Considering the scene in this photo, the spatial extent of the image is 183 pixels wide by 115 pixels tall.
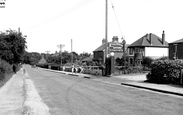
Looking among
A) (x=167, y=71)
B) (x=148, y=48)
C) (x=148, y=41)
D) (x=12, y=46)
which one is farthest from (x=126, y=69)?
(x=148, y=41)

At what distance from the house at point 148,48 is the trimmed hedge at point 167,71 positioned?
132 ft

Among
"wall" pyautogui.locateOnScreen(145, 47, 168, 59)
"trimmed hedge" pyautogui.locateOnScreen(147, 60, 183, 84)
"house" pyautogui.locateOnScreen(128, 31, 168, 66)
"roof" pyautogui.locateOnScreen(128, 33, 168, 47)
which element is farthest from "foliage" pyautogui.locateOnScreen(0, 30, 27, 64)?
"wall" pyautogui.locateOnScreen(145, 47, 168, 59)

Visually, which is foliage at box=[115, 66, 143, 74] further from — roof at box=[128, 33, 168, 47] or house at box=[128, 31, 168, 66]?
roof at box=[128, 33, 168, 47]

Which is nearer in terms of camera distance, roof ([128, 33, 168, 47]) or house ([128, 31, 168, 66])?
house ([128, 31, 168, 66])

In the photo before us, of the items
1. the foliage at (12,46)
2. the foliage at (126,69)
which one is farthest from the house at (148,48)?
the foliage at (12,46)

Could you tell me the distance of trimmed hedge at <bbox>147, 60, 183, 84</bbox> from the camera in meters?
17.9

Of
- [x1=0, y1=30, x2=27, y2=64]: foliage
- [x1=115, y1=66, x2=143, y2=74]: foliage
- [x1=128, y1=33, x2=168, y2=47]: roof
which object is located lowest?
[x1=115, y1=66, x2=143, y2=74]: foliage

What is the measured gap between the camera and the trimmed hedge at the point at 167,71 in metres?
17.9

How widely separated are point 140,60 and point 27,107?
52959 mm

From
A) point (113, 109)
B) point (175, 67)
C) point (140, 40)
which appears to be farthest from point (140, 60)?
point (113, 109)

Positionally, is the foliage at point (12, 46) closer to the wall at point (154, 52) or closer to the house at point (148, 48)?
the house at point (148, 48)

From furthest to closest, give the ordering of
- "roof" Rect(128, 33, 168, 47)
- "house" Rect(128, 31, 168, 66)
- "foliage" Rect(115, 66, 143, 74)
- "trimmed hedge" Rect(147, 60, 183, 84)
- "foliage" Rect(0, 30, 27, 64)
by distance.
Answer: "roof" Rect(128, 33, 168, 47), "house" Rect(128, 31, 168, 66), "foliage" Rect(0, 30, 27, 64), "foliage" Rect(115, 66, 143, 74), "trimmed hedge" Rect(147, 60, 183, 84)

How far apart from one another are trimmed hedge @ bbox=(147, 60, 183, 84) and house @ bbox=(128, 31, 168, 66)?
40164 mm

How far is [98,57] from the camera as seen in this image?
270ft
